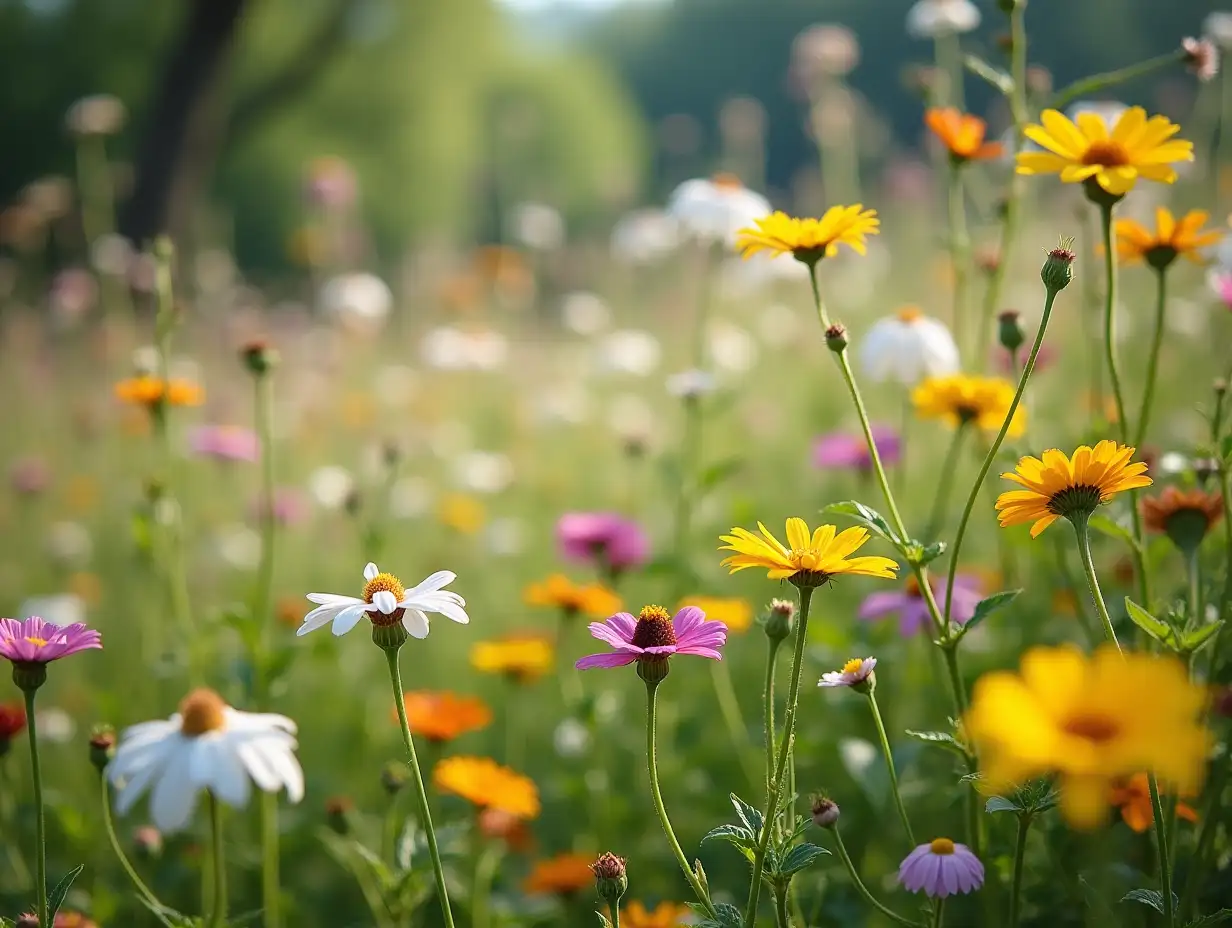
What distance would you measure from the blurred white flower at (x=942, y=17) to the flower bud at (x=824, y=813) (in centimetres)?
174

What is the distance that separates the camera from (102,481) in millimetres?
4270

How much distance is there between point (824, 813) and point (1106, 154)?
2.64 ft

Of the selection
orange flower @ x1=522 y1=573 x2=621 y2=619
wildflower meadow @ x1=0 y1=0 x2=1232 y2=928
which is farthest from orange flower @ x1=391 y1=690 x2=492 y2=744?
orange flower @ x1=522 y1=573 x2=621 y2=619

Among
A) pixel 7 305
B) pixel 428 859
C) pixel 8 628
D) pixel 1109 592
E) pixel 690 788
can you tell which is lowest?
pixel 690 788

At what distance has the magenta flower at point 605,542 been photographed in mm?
2084

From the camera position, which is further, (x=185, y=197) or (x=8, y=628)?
(x=185, y=197)

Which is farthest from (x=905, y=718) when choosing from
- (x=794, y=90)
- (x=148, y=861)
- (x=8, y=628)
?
(x=794, y=90)

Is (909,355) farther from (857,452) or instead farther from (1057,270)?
(1057,270)

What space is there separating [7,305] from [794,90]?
15.2 ft

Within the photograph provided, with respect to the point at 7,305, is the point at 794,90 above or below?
above

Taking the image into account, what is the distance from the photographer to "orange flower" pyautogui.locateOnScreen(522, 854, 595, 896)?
1.70 metres

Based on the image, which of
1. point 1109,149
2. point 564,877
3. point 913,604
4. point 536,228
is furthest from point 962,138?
point 536,228

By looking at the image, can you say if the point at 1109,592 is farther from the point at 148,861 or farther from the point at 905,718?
the point at 148,861

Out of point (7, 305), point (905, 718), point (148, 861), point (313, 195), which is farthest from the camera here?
point (7, 305)
